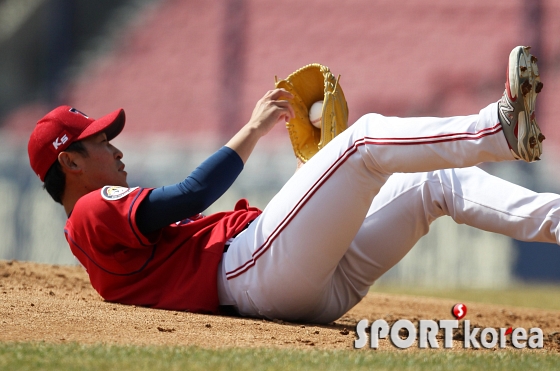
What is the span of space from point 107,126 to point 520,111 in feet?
4.43

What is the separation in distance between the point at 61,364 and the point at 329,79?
1.30 m

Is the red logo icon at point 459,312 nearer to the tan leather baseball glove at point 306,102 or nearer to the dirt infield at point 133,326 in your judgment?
the dirt infield at point 133,326

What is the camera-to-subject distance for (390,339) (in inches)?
79.6

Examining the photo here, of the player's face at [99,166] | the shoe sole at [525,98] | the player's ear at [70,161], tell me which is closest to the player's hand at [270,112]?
the player's face at [99,166]

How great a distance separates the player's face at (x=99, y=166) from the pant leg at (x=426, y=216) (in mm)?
794

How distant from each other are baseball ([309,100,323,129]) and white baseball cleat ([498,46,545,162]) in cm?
86

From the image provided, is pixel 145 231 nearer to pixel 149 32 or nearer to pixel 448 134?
pixel 448 134

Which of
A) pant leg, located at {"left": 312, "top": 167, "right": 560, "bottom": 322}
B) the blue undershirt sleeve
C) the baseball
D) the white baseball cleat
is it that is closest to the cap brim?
the blue undershirt sleeve

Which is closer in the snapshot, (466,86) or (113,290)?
(113,290)

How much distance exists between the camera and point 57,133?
2.35 meters

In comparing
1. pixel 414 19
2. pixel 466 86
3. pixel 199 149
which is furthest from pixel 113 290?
pixel 414 19

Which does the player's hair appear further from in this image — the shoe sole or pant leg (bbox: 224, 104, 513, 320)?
the shoe sole

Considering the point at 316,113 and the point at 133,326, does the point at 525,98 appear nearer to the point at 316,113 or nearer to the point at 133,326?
the point at 316,113

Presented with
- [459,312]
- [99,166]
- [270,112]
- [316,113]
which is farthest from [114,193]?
[459,312]
